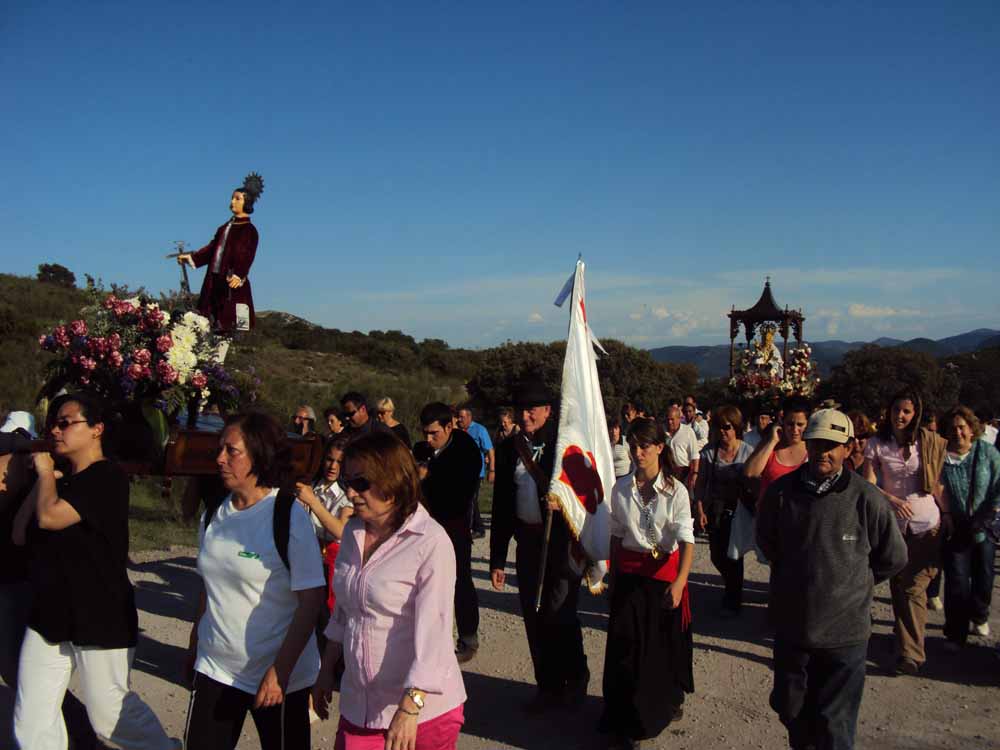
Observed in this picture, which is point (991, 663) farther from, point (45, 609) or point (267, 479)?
point (45, 609)

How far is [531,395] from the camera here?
611 cm

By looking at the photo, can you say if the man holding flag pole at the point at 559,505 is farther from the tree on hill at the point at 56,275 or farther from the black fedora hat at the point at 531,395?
the tree on hill at the point at 56,275

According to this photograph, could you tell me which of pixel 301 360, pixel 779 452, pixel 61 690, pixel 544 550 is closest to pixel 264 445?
pixel 61 690

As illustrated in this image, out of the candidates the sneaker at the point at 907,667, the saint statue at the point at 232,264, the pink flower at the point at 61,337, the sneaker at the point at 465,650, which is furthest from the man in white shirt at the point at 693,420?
the pink flower at the point at 61,337

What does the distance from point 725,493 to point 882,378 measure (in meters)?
28.8

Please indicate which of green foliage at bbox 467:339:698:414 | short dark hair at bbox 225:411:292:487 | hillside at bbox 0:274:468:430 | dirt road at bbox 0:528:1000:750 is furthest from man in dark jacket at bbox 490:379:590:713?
green foliage at bbox 467:339:698:414

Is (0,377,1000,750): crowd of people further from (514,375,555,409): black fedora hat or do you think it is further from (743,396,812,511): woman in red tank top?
(743,396,812,511): woman in red tank top

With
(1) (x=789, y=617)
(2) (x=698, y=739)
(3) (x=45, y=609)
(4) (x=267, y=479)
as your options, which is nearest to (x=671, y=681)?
(2) (x=698, y=739)

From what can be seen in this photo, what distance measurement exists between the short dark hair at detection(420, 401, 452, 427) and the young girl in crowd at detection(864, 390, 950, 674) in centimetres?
330

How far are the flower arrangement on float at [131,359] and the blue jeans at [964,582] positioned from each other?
5.82m

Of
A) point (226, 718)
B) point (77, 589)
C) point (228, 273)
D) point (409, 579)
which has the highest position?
point (228, 273)

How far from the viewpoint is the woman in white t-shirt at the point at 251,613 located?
141 inches

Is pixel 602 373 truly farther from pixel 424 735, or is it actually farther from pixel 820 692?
Result: pixel 424 735

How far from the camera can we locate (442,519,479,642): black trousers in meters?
6.73
